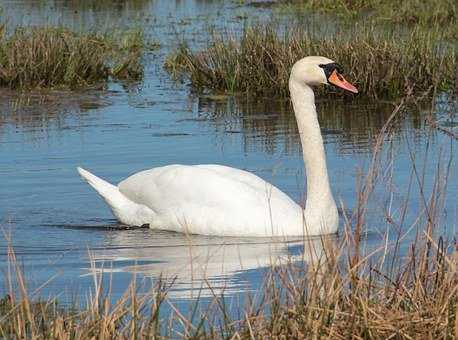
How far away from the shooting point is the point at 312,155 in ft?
27.0

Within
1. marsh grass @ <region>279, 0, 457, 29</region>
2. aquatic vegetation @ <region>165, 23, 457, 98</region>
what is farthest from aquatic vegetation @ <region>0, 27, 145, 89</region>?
marsh grass @ <region>279, 0, 457, 29</region>

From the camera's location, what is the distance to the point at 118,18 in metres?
20.4

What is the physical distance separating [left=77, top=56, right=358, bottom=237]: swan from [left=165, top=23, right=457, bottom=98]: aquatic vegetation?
4873 mm

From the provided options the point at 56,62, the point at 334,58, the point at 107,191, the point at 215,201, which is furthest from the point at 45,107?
the point at 215,201

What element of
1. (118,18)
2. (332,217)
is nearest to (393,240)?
(332,217)

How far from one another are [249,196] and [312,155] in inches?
20.3

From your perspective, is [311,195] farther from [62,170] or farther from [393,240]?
[62,170]

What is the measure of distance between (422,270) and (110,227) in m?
3.76

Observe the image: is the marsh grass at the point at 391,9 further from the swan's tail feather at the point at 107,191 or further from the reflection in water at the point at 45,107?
the swan's tail feather at the point at 107,191

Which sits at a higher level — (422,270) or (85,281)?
(422,270)

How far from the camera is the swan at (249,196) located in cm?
796

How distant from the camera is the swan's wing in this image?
796 centimetres

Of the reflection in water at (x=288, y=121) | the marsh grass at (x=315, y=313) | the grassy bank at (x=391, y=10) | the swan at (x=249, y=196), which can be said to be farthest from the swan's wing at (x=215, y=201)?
the grassy bank at (x=391, y=10)

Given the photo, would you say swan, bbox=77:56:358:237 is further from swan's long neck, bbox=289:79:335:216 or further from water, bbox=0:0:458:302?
water, bbox=0:0:458:302
